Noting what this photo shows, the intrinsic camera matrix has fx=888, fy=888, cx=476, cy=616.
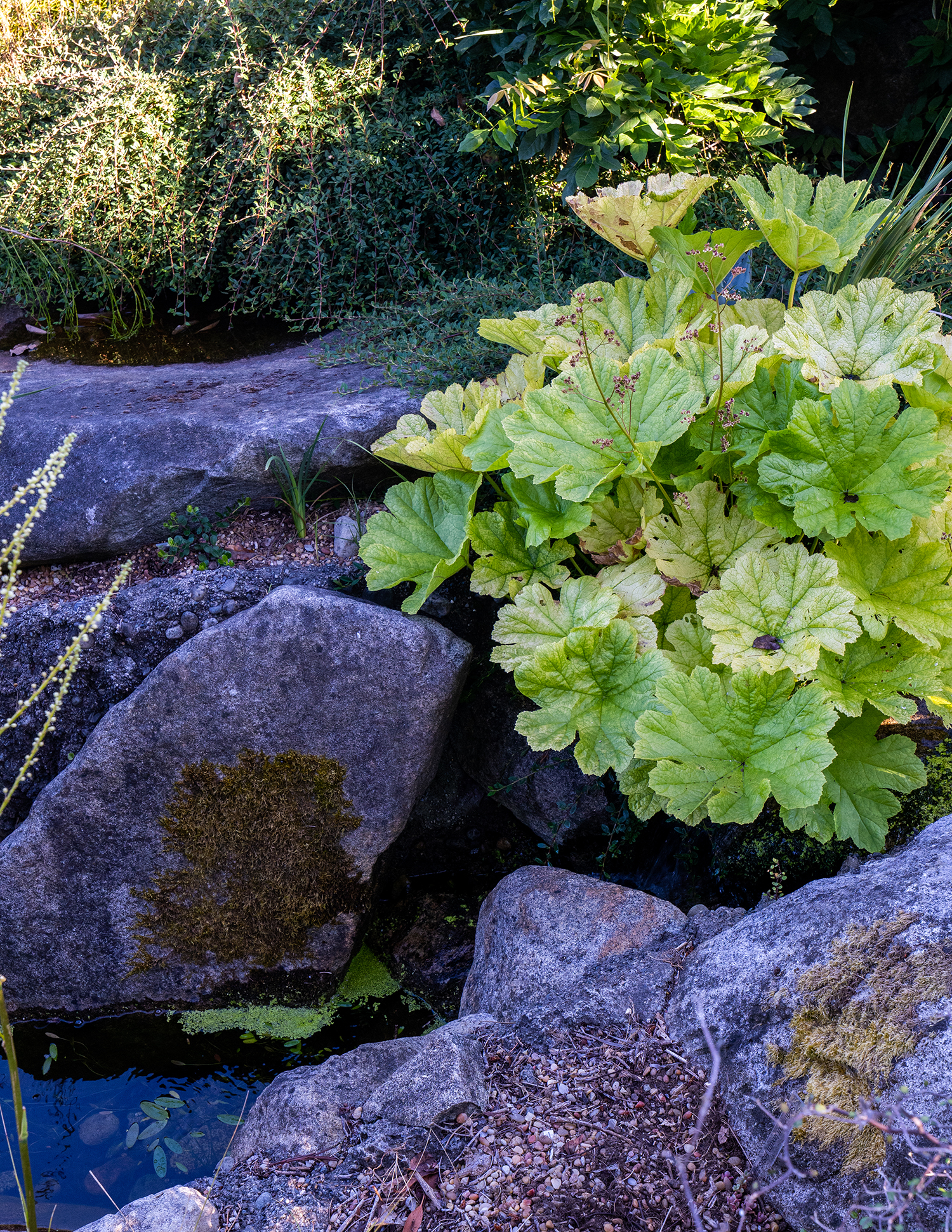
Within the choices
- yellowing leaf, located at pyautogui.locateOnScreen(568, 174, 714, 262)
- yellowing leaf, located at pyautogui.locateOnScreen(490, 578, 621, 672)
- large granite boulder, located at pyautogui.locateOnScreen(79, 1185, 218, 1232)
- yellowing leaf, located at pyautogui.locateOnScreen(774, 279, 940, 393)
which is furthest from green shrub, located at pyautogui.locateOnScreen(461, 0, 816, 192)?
large granite boulder, located at pyautogui.locateOnScreen(79, 1185, 218, 1232)

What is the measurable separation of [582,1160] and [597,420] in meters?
1.69

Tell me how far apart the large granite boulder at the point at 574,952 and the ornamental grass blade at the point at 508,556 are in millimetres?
823

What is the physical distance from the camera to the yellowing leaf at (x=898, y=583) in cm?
211

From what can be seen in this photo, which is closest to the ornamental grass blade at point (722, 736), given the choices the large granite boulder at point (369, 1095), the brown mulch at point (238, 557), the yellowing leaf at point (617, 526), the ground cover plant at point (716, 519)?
the ground cover plant at point (716, 519)

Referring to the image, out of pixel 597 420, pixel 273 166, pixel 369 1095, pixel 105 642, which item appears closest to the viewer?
pixel 369 1095

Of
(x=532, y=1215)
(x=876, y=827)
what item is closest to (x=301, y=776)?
(x=532, y=1215)

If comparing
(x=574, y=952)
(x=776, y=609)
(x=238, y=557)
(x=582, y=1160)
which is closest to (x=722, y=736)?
(x=776, y=609)

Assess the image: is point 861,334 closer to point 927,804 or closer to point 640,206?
point 640,206

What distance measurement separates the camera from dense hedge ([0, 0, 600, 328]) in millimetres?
4238

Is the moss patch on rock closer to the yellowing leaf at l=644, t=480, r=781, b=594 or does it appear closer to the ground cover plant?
the ground cover plant

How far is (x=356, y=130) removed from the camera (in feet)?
14.0

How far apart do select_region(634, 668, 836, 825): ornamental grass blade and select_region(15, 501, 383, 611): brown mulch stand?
1.53 metres

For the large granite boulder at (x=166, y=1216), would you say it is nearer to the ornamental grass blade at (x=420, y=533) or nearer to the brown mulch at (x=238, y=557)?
the ornamental grass blade at (x=420, y=533)

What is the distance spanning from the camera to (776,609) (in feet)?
6.94
